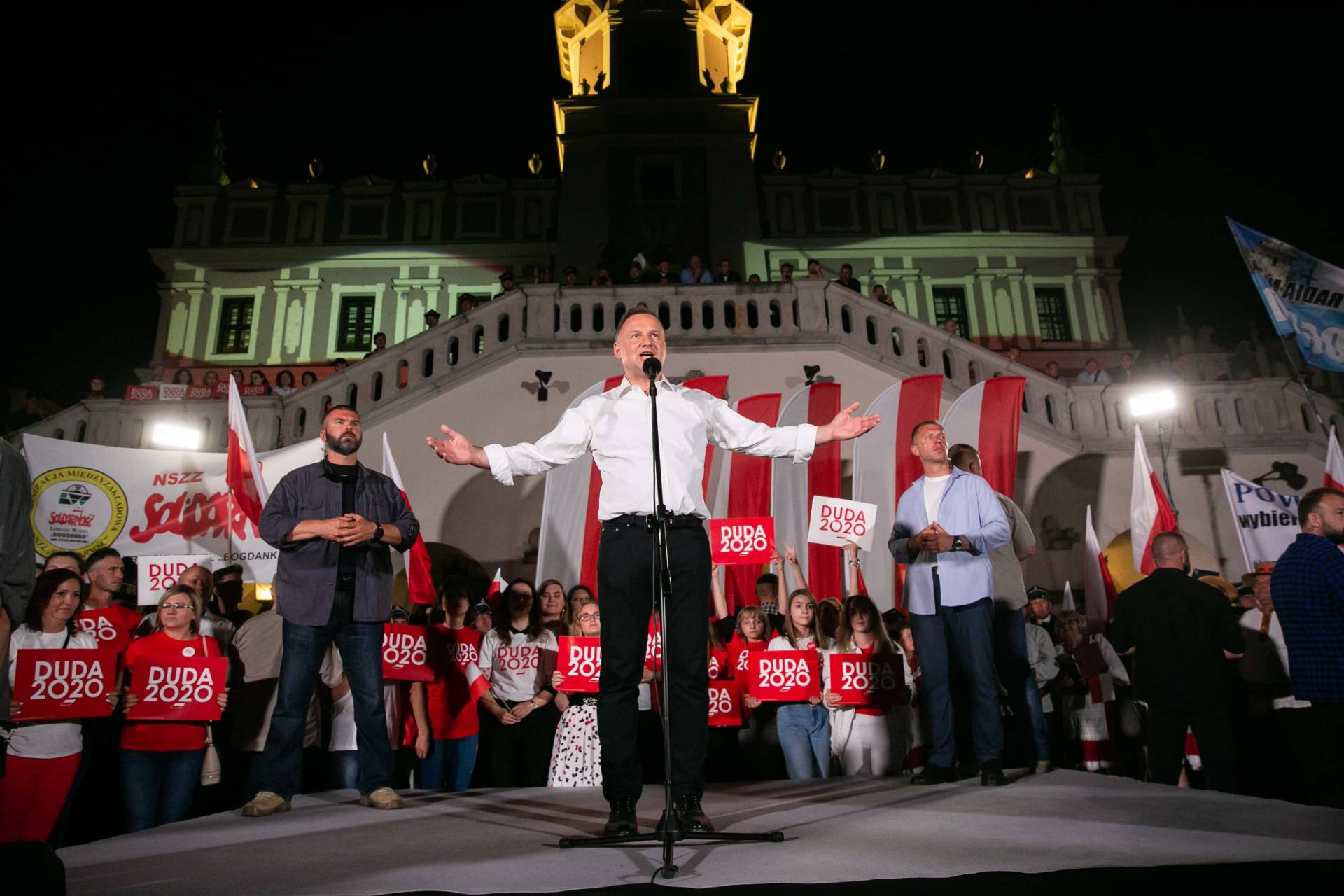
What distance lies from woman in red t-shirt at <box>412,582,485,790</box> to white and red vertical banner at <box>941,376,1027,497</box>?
6991 millimetres

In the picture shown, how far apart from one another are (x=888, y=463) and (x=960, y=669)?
6.47 meters

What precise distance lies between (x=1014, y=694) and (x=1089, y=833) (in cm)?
301

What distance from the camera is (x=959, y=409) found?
11.8 metres

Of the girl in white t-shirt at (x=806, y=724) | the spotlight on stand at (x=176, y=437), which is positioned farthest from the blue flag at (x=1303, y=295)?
the spotlight on stand at (x=176, y=437)

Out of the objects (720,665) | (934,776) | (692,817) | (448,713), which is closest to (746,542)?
(720,665)

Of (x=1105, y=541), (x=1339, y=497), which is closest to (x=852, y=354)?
(x=1105, y=541)

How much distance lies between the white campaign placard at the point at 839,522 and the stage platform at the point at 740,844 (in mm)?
4396

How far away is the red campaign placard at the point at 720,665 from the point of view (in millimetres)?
7047

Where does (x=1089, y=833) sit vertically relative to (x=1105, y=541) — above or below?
below

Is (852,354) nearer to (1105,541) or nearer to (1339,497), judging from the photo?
(1105,541)

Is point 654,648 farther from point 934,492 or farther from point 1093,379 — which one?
point 1093,379

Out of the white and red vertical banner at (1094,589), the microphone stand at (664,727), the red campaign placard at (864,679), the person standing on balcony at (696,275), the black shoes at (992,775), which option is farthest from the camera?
the person standing on balcony at (696,275)

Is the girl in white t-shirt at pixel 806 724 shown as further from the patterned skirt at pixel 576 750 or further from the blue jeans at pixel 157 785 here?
the blue jeans at pixel 157 785

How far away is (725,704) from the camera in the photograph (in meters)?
6.97
